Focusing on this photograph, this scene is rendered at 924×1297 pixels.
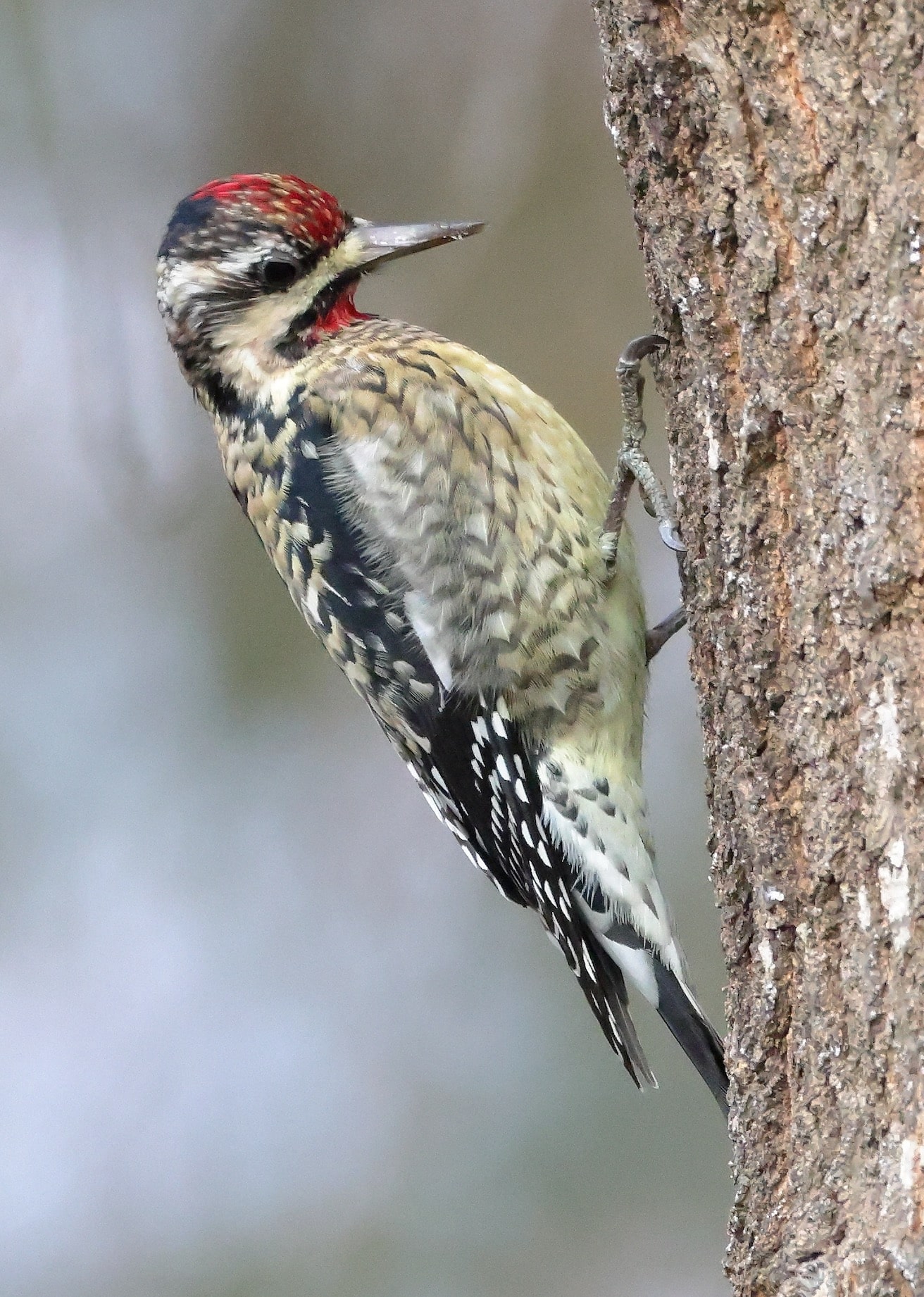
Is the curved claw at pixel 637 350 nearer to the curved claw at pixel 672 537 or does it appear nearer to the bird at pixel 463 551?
the bird at pixel 463 551

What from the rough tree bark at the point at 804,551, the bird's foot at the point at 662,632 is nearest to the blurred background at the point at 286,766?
the bird's foot at the point at 662,632

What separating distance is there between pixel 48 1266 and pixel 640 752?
2.98 metres

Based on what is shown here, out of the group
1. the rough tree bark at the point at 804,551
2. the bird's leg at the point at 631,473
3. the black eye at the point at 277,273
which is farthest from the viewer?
the black eye at the point at 277,273

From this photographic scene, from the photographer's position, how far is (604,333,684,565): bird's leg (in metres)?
2.13

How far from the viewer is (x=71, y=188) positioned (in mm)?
3615

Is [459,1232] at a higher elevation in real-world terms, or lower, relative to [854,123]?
lower

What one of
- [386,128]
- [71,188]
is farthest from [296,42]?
[71,188]

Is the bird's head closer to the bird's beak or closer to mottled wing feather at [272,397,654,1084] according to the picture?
the bird's beak

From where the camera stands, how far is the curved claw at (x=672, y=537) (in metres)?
1.77

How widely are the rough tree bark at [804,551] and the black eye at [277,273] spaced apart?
2.77 feet

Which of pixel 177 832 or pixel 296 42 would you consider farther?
pixel 177 832

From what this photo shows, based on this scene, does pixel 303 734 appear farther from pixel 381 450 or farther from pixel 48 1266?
pixel 381 450

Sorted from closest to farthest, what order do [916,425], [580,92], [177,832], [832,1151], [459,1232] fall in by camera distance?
[916,425] < [832,1151] < [580,92] < [459,1232] < [177,832]

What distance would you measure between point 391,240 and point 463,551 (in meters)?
0.61
